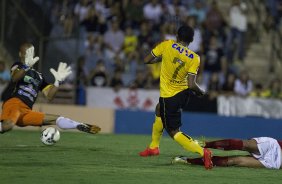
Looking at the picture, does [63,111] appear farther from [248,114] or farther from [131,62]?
[248,114]

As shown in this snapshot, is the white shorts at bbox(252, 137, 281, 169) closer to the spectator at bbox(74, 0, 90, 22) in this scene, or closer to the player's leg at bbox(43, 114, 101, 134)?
the player's leg at bbox(43, 114, 101, 134)

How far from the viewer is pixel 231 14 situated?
2595cm

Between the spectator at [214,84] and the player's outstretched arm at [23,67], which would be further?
the spectator at [214,84]

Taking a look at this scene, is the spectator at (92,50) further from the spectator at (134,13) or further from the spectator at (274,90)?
the spectator at (274,90)

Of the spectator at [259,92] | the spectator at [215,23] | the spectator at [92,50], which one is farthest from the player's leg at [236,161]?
the spectator at [215,23]

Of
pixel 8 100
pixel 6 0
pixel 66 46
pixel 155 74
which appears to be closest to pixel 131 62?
pixel 155 74

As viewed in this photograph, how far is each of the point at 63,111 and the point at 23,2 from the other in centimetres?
321

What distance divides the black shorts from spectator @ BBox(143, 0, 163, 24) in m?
11.9

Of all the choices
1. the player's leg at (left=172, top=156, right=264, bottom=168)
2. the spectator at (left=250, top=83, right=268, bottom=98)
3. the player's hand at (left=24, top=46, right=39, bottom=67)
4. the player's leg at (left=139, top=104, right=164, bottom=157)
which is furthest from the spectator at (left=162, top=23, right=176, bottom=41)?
the player's leg at (left=172, top=156, right=264, bottom=168)

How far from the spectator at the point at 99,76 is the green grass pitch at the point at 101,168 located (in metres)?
6.45

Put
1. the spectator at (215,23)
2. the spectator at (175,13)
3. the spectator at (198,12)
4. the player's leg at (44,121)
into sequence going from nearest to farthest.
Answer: the player's leg at (44,121) → the spectator at (175,13) → the spectator at (215,23) → the spectator at (198,12)

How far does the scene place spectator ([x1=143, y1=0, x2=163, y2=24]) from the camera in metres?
24.6

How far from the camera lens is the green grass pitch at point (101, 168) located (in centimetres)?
1046

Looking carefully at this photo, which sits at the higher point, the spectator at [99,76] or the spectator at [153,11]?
the spectator at [153,11]
